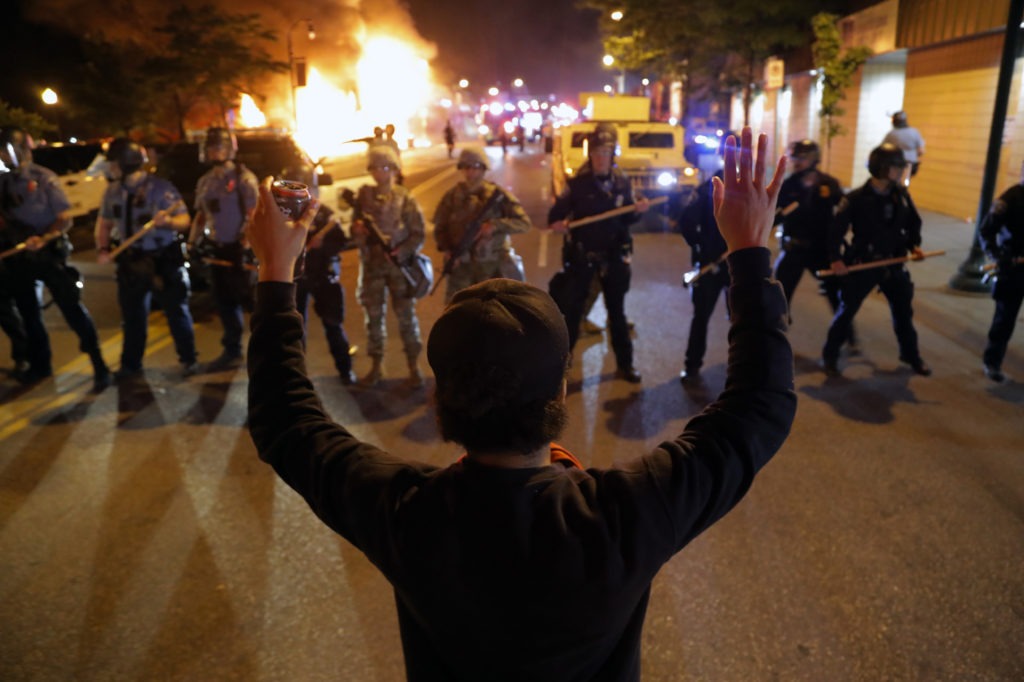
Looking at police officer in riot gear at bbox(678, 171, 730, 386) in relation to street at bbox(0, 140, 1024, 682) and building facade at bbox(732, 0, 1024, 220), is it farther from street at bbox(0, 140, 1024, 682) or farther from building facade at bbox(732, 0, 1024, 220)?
building facade at bbox(732, 0, 1024, 220)

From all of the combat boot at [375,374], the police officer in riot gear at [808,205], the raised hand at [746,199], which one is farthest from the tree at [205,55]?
the raised hand at [746,199]

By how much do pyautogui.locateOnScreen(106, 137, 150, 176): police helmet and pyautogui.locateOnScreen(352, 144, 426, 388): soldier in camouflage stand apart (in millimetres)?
1872

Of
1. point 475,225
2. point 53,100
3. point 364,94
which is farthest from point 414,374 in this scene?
point 364,94

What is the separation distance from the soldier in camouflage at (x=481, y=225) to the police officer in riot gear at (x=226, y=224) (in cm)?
179

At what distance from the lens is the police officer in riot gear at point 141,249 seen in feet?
20.4

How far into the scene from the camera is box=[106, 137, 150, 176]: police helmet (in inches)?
240

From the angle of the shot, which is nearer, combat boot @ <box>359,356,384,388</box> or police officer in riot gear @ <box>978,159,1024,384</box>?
police officer in riot gear @ <box>978,159,1024,384</box>

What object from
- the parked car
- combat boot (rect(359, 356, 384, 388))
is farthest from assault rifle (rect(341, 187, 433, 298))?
the parked car

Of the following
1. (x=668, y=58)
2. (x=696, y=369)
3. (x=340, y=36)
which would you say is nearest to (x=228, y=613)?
(x=696, y=369)

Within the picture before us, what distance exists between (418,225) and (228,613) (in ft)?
11.7

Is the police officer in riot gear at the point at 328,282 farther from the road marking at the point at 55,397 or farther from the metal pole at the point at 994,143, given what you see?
the metal pole at the point at 994,143

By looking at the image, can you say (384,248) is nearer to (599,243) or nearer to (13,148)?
(599,243)

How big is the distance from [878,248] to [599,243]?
2.24m

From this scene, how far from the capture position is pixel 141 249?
20.6ft
